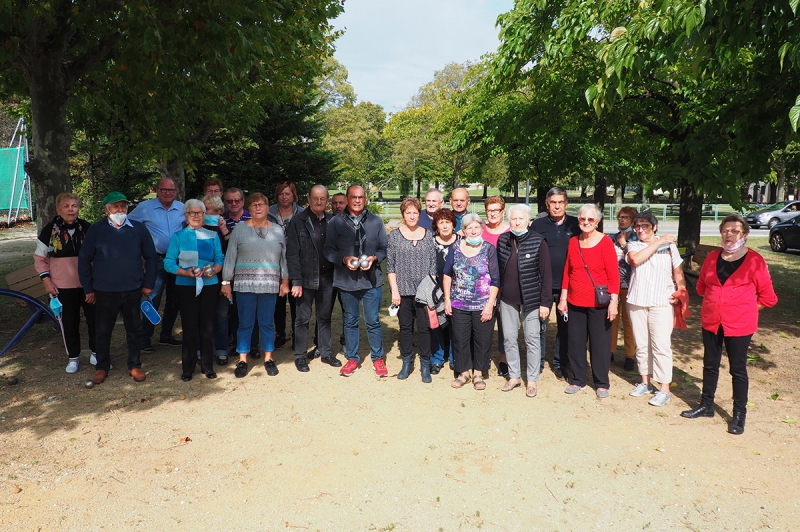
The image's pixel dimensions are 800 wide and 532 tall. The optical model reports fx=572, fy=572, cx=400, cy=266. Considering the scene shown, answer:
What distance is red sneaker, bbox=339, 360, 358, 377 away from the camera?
6.06 m

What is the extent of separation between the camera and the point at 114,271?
18.3ft

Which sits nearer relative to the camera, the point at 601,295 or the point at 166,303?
the point at 601,295

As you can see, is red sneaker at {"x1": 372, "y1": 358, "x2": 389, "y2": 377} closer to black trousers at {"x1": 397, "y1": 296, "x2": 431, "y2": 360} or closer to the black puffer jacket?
black trousers at {"x1": 397, "y1": 296, "x2": 431, "y2": 360}

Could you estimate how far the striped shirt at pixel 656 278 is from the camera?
5.29m

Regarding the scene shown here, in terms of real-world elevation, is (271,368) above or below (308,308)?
below

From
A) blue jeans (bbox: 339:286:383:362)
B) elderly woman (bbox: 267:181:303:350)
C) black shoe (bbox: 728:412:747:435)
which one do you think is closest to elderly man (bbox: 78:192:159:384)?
elderly woman (bbox: 267:181:303:350)

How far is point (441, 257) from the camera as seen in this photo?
19.4 feet

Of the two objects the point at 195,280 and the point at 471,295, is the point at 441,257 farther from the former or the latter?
the point at 195,280

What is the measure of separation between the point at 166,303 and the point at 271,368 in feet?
5.64

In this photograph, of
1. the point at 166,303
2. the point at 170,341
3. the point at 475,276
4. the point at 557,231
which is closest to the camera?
the point at 475,276

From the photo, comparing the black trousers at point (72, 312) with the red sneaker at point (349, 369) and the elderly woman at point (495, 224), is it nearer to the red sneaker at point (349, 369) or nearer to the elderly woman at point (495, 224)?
the red sneaker at point (349, 369)

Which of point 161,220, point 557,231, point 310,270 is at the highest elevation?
point 161,220

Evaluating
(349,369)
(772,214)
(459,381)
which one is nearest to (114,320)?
(349,369)

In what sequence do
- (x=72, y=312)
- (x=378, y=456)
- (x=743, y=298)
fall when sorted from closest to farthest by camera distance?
(x=378, y=456), (x=743, y=298), (x=72, y=312)
